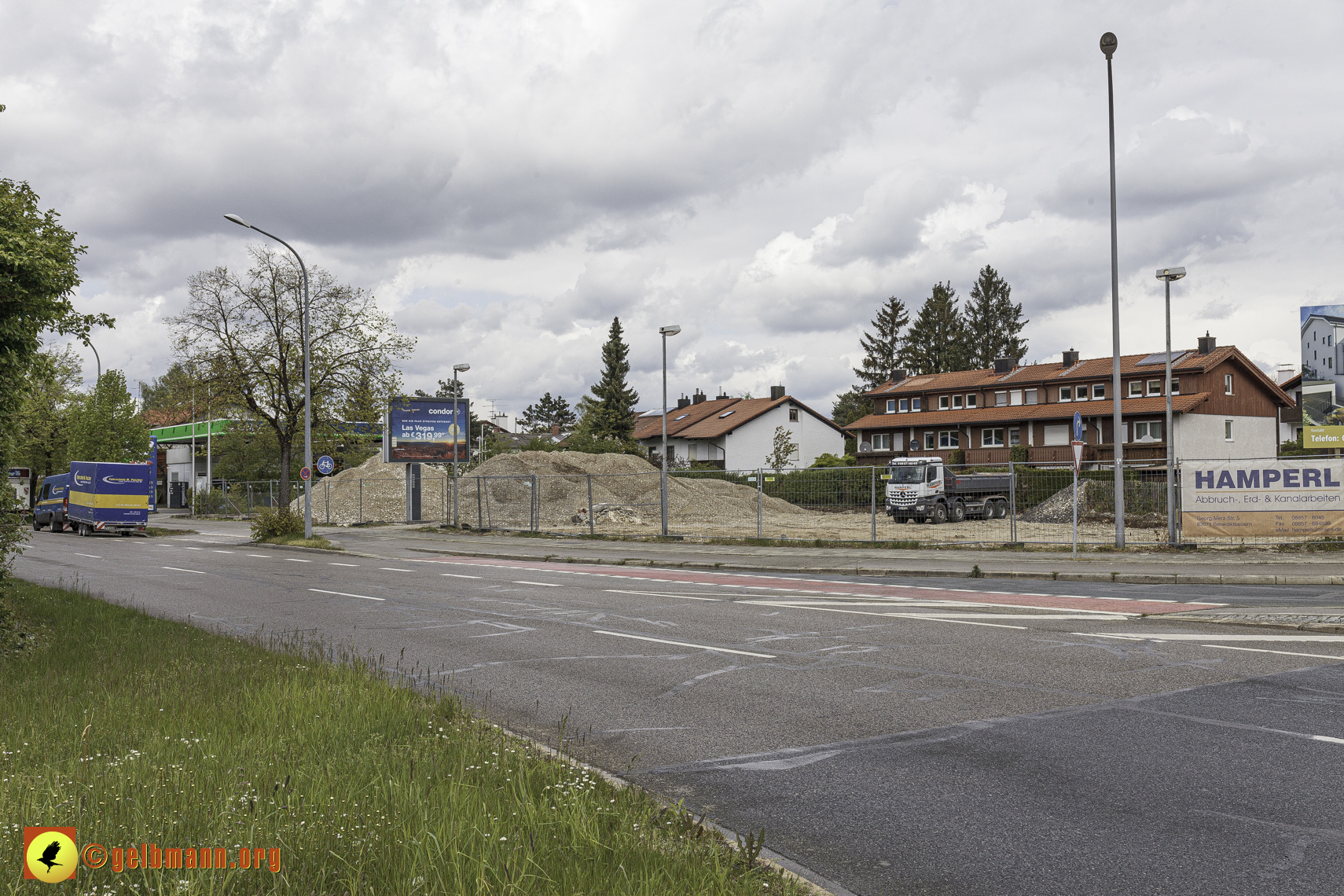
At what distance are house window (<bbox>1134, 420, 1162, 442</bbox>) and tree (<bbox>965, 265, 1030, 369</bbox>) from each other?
94.5 ft

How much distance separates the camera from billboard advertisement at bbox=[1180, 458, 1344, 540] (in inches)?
813

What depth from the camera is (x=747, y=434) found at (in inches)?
3140

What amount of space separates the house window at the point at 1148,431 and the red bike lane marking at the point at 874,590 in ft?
150

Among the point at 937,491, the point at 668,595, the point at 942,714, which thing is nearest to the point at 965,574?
the point at 668,595

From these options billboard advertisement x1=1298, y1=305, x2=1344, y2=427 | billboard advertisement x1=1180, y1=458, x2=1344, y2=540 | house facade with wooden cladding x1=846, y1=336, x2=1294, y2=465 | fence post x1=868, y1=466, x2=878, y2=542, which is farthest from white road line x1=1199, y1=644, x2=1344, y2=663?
house facade with wooden cladding x1=846, y1=336, x2=1294, y2=465

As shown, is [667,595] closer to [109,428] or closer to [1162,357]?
[109,428]

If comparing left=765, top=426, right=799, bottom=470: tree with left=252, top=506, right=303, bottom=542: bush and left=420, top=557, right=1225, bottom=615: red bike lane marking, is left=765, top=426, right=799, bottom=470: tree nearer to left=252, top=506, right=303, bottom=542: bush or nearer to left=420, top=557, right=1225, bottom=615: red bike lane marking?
left=252, top=506, right=303, bottom=542: bush

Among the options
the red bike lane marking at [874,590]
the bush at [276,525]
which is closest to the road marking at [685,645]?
the red bike lane marking at [874,590]

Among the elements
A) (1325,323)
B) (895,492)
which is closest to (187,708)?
(895,492)

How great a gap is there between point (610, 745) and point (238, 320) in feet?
140

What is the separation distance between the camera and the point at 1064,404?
208ft

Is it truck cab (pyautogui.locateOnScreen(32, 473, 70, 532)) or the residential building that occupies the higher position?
the residential building

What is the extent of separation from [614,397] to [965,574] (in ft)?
222

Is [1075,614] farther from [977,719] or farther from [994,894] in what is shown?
[994,894]
